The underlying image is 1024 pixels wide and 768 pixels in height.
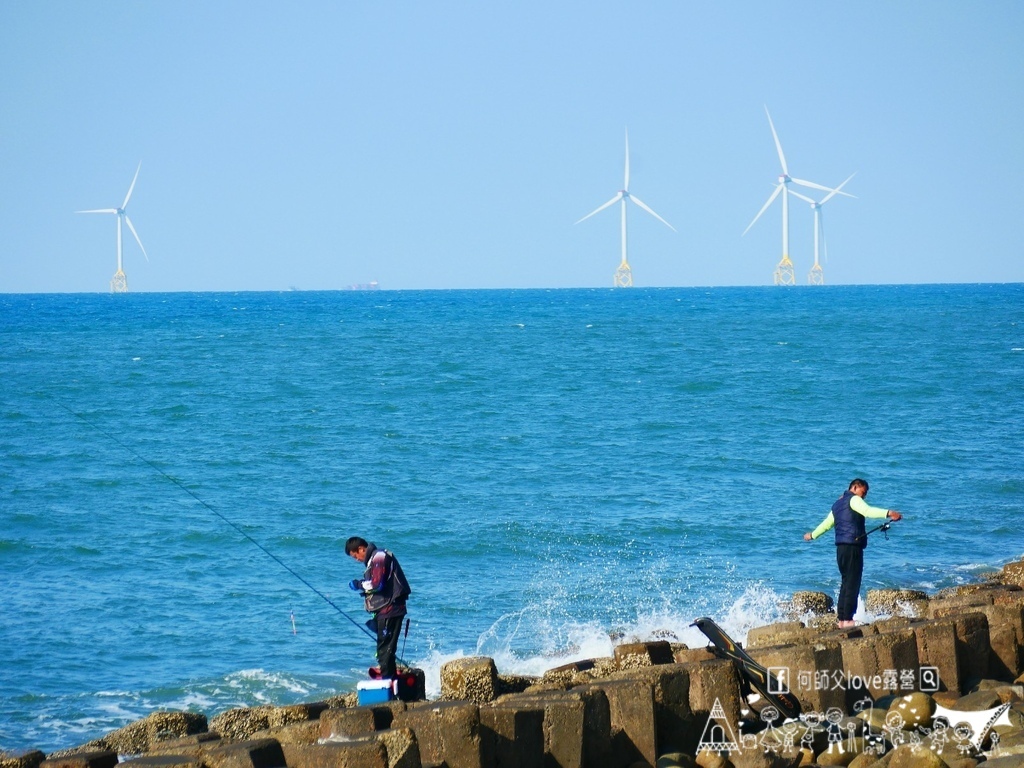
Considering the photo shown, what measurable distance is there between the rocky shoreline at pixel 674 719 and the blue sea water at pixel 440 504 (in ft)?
11.1

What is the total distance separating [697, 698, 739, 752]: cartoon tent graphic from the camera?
7137mm

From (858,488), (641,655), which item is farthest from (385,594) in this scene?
(858,488)

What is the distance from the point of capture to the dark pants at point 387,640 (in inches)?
337

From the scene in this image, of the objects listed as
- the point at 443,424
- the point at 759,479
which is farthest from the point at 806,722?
the point at 443,424

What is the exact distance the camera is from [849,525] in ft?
34.8

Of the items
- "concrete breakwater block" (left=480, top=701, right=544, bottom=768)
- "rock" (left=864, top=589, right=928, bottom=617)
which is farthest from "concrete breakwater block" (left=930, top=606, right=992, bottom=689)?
"concrete breakwater block" (left=480, top=701, right=544, bottom=768)

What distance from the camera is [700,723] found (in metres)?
7.32

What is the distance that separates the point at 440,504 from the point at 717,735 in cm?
1347

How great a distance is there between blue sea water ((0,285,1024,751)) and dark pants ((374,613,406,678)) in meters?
2.48

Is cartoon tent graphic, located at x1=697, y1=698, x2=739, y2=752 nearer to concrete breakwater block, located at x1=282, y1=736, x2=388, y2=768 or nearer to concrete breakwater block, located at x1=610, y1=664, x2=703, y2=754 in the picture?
concrete breakwater block, located at x1=610, y1=664, x2=703, y2=754

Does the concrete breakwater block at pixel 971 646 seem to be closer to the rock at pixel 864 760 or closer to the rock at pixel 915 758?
the rock at pixel 864 760

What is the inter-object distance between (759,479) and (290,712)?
15.8 m

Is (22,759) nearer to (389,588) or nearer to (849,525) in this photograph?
(389,588)

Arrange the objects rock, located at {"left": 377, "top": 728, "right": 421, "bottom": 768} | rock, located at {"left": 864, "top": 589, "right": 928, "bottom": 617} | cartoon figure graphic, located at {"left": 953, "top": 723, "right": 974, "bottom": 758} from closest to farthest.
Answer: rock, located at {"left": 377, "top": 728, "right": 421, "bottom": 768}, cartoon figure graphic, located at {"left": 953, "top": 723, "right": 974, "bottom": 758}, rock, located at {"left": 864, "top": 589, "right": 928, "bottom": 617}
